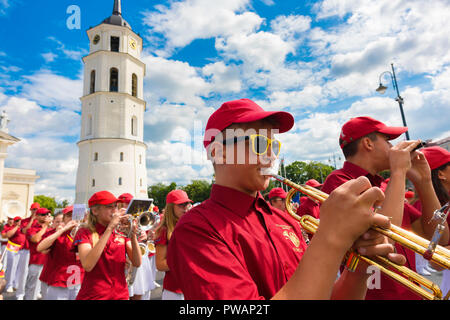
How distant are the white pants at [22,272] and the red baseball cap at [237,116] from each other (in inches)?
462

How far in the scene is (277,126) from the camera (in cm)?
197

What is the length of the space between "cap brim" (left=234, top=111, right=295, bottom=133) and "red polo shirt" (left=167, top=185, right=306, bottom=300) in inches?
17.1

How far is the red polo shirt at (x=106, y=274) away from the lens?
12.7 feet

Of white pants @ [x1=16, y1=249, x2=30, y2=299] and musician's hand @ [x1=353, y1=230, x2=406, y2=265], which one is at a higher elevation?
musician's hand @ [x1=353, y1=230, x2=406, y2=265]

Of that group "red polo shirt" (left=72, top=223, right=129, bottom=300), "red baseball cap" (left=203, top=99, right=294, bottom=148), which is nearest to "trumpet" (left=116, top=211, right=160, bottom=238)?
"red polo shirt" (left=72, top=223, right=129, bottom=300)

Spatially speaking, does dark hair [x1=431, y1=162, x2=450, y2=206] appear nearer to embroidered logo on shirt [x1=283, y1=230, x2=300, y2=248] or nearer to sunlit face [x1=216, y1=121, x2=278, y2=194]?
embroidered logo on shirt [x1=283, y1=230, x2=300, y2=248]

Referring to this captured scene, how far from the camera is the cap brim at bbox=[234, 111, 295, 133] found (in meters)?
1.69

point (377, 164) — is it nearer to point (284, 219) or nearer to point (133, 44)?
point (284, 219)

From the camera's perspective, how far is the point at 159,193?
96250mm

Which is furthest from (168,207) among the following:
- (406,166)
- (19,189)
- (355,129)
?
(19,189)

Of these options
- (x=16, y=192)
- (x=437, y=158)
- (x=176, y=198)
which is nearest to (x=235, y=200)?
(x=437, y=158)

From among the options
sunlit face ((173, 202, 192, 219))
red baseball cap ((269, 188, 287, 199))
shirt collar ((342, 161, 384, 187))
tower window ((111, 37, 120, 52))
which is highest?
tower window ((111, 37, 120, 52))

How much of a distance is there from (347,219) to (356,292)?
0.54 m

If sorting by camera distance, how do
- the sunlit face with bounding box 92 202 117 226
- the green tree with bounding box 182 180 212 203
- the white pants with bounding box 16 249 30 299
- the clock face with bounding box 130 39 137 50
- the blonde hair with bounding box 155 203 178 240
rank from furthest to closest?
1. the green tree with bounding box 182 180 212 203
2. the clock face with bounding box 130 39 137 50
3. the white pants with bounding box 16 249 30 299
4. the blonde hair with bounding box 155 203 178 240
5. the sunlit face with bounding box 92 202 117 226
